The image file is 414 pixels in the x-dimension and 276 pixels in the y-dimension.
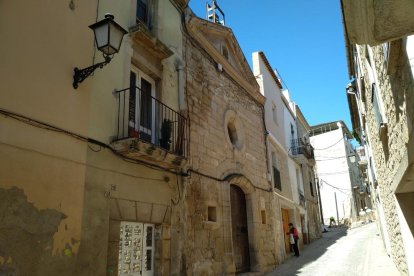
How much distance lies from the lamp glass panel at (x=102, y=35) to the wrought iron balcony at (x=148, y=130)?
1.05 m

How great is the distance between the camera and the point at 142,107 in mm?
6445

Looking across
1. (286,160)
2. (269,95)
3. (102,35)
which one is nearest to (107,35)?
(102,35)

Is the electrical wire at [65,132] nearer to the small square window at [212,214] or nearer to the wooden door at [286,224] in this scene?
the small square window at [212,214]

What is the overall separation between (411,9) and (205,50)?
7098 millimetres

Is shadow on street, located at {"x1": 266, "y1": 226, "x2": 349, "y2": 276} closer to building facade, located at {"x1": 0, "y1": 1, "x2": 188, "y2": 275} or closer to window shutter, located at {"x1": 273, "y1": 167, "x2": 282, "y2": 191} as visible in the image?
window shutter, located at {"x1": 273, "y1": 167, "x2": 282, "y2": 191}

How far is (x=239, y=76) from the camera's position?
10984mm

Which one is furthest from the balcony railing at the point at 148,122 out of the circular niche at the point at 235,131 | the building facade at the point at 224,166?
the circular niche at the point at 235,131

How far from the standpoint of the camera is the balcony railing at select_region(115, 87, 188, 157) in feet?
18.6

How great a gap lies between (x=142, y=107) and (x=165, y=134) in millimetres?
658

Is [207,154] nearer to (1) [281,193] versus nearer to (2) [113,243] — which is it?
(2) [113,243]

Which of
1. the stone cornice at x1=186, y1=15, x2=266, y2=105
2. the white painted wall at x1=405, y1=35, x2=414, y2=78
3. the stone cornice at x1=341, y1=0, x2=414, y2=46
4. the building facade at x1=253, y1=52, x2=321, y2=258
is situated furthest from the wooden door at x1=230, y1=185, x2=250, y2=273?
the stone cornice at x1=341, y1=0, x2=414, y2=46

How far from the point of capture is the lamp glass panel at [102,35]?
15.1 feet

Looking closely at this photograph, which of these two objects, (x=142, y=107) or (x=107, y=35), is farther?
(x=142, y=107)

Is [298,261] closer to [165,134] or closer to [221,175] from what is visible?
[221,175]
